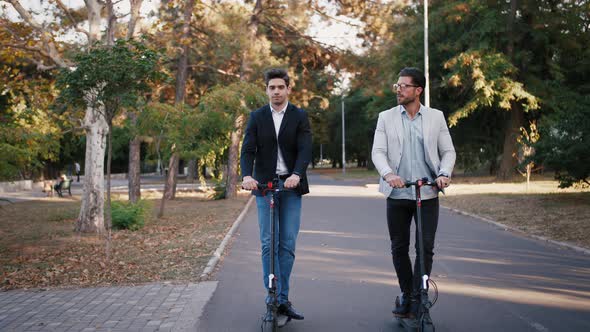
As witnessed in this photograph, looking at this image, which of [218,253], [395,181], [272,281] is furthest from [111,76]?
[395,181]

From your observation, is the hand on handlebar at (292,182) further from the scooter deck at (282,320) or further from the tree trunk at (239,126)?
the tree trunk at (239,126)

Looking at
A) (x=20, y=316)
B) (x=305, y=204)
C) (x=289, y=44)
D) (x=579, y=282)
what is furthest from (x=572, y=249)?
(x=289, y=44)

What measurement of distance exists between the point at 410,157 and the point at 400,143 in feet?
0.45

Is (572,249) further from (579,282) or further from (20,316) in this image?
(20,316)

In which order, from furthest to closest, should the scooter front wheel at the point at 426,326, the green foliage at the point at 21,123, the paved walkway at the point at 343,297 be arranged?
the green foliage at the point at 21,123, the paved walkway at the point at 343,297, the scooter front wheel at the point at 426,326

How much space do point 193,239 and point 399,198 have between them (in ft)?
23.9

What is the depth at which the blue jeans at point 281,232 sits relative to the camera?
16.3 ft

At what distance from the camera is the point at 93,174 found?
12.2 meters

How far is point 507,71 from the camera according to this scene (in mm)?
28875

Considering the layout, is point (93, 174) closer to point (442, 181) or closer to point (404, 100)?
point (404, 100)

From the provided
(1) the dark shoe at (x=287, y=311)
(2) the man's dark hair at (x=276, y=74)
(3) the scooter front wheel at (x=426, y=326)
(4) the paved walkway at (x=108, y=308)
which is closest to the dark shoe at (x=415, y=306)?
(3) the scooter front wheel at (x=426, y=326)

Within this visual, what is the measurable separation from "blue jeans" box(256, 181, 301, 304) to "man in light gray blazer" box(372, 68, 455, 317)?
76 centimetres

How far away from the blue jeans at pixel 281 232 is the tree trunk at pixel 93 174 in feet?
24.2

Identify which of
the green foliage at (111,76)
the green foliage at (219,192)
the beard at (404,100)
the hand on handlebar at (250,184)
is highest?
the green foliage at (111,76)
